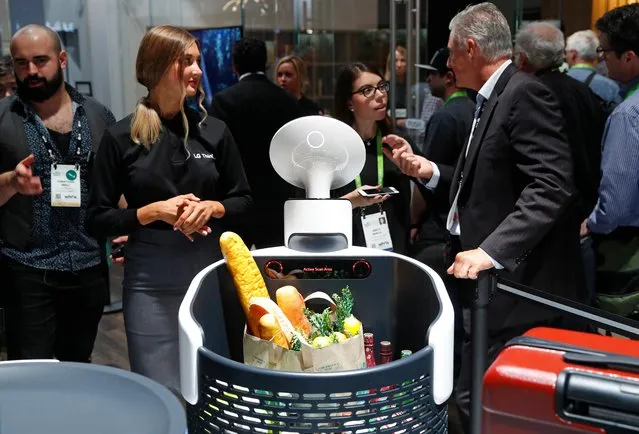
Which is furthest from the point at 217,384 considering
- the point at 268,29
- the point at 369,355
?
the point at 268,29

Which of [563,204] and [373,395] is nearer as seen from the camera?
[373,395]

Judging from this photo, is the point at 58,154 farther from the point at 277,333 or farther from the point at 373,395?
the point at 373,395

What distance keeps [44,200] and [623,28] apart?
2.51 metres

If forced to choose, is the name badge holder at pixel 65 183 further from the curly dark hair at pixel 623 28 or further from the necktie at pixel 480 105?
the curly dark hair at pixel 623 28

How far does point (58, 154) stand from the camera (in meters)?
2.60

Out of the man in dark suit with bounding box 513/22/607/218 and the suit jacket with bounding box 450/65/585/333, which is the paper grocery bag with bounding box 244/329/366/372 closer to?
the suit jacket with bounding box 450/65/585/333

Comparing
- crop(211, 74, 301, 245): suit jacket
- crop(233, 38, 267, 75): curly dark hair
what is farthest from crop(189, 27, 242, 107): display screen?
crop(211, 74, 301, 245): suit jacket

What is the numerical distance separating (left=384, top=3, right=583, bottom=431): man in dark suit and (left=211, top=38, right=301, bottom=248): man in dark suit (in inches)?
51.5

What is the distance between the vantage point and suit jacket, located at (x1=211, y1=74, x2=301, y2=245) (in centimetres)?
365

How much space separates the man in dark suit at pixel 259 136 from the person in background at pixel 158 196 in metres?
1.35

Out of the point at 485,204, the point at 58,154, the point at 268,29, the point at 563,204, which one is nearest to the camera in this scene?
the point at 563,204

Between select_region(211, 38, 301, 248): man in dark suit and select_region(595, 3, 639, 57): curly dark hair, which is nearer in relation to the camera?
select_region(595, 3, 639, 57): curly dark hair

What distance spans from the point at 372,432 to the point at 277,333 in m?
0.25

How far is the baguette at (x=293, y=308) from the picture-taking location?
118cm
